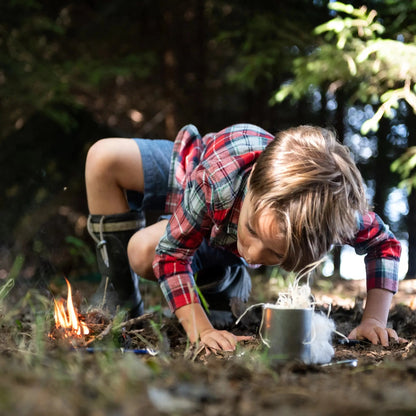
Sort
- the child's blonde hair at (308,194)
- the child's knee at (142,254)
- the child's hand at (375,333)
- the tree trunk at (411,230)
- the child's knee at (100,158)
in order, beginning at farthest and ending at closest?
the tree trunk at (411,230), the child's knee at (100,158), the child's knee at (142,254), the child's hand at (375,333), the child's blonde hair at (308,194)

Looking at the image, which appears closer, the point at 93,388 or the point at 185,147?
the point at 93,388

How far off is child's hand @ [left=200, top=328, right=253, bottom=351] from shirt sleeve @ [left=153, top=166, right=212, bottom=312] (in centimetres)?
19

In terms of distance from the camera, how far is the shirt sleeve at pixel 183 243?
202cm

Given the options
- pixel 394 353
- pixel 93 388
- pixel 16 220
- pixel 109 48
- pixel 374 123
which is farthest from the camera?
pixel 109 48

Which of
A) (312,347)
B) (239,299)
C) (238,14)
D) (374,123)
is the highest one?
(238,14)

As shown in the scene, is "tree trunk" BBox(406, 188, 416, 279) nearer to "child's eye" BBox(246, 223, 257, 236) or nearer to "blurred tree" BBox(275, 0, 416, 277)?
"blurred tree" BBox(275, 0, 416, 277)

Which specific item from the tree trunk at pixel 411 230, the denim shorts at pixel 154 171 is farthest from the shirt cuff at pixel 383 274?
the tree trunk at pixel 411 230

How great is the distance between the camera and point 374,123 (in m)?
2.79

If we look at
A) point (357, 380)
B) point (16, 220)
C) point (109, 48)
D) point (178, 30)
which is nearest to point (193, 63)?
A: point (178, 30)

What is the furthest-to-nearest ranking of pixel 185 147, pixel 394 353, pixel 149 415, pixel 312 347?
pixel 185 147
pixel 394 353
pixel 312 347
pixel 149 415

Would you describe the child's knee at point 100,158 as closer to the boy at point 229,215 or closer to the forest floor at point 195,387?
the boy at point 229,215

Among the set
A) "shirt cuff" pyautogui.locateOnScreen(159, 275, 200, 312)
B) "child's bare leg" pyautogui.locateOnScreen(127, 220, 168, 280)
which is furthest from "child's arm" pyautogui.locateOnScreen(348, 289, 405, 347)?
"child's bare leg" pyautogui.locateOnScreen(127, 220, 168, 280)

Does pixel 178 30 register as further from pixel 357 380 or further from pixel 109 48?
pixel 357 380

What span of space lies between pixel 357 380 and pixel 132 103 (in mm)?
6191
